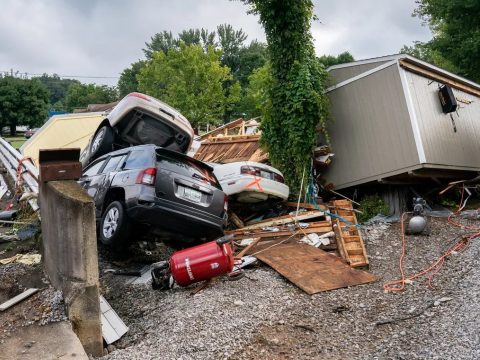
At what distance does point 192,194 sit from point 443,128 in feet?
26.5

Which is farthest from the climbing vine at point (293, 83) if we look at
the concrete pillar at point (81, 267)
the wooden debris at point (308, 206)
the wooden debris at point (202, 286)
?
the concrete pillar at point (81, 267)

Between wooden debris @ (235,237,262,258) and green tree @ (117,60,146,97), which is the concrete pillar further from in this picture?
green tree @ (117,60,146,97)

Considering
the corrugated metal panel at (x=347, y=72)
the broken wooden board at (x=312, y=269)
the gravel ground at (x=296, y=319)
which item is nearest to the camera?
the gravel ground at (x=296, y=319)

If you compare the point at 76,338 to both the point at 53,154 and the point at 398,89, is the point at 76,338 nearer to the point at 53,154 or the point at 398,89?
the point at 53,154

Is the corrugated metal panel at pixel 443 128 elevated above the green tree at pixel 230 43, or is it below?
below

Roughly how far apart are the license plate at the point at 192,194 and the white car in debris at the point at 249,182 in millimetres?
2127

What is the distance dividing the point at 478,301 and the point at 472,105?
10.6 m

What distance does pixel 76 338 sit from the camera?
4492mm

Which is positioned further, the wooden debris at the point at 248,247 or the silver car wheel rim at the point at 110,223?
the wooden debris at the point at 248,247

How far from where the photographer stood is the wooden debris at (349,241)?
7.96 m

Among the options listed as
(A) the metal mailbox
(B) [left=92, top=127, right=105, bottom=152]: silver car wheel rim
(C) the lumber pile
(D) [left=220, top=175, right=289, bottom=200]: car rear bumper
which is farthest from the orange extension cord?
(B) [left=92, top=127, right=105, bottom=152]: silver car wheel rim

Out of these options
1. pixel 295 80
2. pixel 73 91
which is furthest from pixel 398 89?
pixel 73 91

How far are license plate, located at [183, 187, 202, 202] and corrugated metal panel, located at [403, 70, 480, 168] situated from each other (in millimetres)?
6229

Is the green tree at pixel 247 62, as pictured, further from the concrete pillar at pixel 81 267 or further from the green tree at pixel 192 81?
the concrete pillar at pixel 81 267
